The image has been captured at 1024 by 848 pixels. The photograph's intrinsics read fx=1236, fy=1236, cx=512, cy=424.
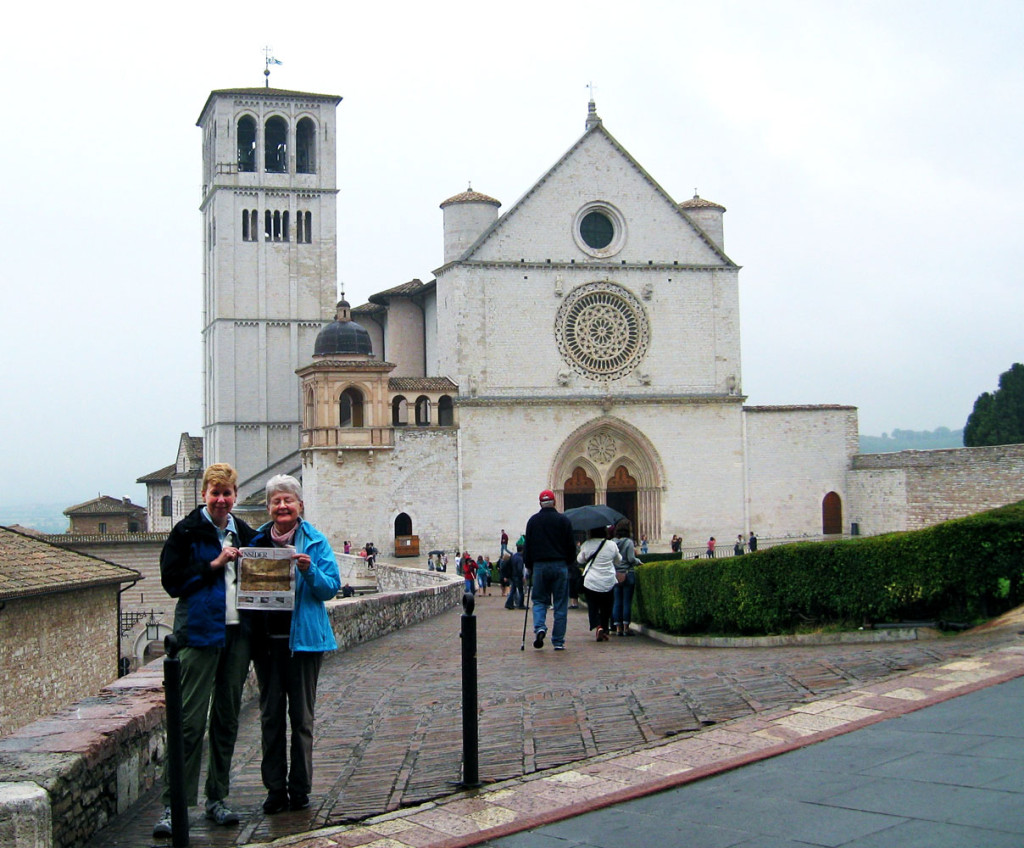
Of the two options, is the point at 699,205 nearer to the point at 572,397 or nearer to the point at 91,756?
the point at 572,397

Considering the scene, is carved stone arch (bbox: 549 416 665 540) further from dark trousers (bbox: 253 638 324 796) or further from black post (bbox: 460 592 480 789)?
dark trousers (bbox: 253 638 324 796)

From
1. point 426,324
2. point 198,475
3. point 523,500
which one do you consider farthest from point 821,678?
point 198,475

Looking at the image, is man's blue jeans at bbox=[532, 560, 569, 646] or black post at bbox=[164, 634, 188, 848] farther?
man's blue jeans at bbox=[532, 560, 569, 646]

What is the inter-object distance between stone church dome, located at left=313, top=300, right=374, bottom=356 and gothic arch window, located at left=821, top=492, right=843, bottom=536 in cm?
1757

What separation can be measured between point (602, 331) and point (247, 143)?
64.1ft

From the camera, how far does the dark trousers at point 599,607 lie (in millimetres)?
15383

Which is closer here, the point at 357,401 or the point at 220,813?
the point at 220,813

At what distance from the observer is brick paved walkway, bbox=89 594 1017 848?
22.9 ft

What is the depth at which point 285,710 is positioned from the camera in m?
7.11

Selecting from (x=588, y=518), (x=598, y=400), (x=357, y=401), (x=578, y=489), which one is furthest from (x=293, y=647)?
(x=578, y=489)

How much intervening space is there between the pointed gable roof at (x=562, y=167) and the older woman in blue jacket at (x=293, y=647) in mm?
35383

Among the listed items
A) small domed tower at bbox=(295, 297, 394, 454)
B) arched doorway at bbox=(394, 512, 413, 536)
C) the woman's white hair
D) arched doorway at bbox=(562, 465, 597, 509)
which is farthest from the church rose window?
the woman's white hair

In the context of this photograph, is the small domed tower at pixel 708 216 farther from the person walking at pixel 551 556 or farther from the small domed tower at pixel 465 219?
the person walking at pixel 551 556

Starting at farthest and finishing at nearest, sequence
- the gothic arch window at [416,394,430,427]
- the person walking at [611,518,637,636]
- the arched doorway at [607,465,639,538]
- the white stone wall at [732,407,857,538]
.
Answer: the white stone wall at [732,407,857,538]
the arched doorway at [607,465,639,538]
the gothic arch window at [416,394,430,427]
the person walking at [611,518,637,636]
